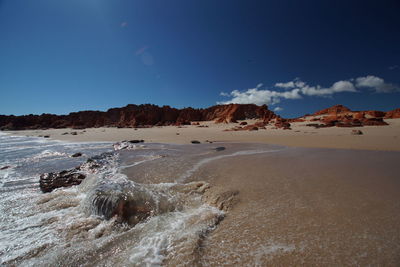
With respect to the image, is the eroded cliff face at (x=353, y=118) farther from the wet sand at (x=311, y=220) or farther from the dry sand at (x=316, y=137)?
the wet sand at (x=311, y=220)

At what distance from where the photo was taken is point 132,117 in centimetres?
5006

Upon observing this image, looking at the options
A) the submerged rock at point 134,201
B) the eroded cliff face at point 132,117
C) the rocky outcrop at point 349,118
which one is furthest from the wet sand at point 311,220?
the eroded cliff face at point 132,117

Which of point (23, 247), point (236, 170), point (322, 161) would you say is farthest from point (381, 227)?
point (23, 247)

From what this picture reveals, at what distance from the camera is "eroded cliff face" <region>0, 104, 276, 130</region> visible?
43219mm

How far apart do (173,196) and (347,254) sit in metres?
2.41

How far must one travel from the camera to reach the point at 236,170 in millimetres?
4391

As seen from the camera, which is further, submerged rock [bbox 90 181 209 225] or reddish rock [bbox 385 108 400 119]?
reddish rock [bbox 385 108 400 119]

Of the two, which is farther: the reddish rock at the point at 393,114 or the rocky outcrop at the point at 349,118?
the reddish rock at the point at 393,114

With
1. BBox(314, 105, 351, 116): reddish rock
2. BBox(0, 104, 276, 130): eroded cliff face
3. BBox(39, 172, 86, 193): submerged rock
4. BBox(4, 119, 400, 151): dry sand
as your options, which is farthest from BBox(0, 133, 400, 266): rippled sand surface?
BBox(0, 104, 276, 130): eroded cliff face

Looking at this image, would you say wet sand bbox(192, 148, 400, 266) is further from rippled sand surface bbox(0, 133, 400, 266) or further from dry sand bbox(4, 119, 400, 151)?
dry sand bbox(4, 119, 400, 151)

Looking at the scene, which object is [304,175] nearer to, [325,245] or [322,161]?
[322,161]

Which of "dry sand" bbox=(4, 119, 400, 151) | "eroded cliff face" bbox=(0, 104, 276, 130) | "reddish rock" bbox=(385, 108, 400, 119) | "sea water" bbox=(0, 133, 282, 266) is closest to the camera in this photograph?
"sea water" bbox=(0, 133, 282, 266)

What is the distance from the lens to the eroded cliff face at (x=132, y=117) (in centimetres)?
4322

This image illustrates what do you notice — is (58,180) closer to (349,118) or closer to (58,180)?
(58,180)
